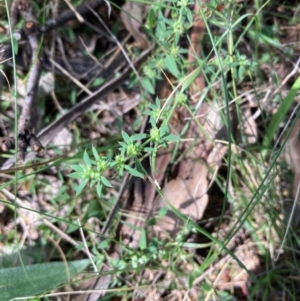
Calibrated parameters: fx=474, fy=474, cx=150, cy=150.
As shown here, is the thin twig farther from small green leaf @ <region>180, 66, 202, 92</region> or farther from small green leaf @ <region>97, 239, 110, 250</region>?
small green leaf @ <region>97, 239, 110, 250</region>

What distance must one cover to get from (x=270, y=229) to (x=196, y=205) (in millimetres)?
226

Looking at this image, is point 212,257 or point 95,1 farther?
point 95,1

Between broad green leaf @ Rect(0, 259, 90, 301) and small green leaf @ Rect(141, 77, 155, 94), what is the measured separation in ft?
1.77

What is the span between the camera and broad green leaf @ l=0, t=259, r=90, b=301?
4.22 ft

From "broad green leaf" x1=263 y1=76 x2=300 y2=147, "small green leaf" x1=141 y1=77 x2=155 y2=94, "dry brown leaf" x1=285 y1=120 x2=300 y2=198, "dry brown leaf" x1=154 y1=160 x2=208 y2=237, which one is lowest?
"dry brown leaf" x1=154 y1=160 x2=208 y2=237

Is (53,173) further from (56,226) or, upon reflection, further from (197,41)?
(197,41)

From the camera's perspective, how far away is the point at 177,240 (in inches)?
53.8

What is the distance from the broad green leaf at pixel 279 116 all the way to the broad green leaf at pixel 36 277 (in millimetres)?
660

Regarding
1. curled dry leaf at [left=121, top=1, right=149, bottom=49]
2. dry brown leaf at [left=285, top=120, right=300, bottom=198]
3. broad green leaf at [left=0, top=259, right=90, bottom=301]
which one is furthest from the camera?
curled dry leaf at [left=121, top=1, right=149, bottom=49]

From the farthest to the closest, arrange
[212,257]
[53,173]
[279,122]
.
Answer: [53,173] → [279,122] → [212,257]

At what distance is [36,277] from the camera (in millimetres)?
1337

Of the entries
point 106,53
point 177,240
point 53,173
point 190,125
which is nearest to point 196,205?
point 177,240

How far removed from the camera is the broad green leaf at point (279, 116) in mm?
1330

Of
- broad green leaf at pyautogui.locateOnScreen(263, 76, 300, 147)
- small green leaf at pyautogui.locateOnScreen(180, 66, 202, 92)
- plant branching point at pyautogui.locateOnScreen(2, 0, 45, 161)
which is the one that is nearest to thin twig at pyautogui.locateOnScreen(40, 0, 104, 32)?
plant branching point at pyautogui.locateOnScreen(2, 0, 45, 161)
